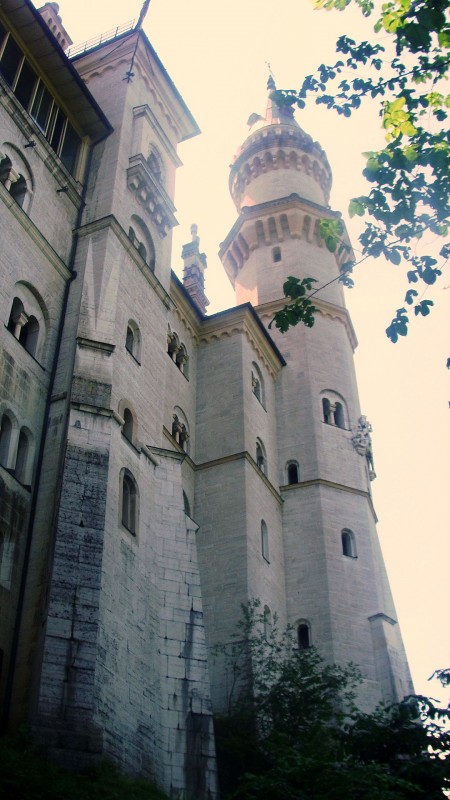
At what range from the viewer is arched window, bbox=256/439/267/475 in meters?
30.3

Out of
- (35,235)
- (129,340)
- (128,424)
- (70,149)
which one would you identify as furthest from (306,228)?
(128,424)

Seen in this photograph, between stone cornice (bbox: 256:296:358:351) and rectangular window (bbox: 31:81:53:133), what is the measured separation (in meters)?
14.4

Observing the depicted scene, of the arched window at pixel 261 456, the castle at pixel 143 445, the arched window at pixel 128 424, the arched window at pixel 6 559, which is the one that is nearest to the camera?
the castle at pixel 143 445

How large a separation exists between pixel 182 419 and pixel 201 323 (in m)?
5.02

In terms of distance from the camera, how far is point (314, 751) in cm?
1553

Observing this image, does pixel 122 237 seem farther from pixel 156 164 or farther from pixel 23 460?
pixel 23 460

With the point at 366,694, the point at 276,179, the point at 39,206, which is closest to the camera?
the point at 39,206

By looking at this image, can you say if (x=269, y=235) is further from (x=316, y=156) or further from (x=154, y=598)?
(x=154, y=598)

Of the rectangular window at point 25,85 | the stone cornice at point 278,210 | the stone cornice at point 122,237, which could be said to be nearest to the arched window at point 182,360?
the stone cornice at point 122,237

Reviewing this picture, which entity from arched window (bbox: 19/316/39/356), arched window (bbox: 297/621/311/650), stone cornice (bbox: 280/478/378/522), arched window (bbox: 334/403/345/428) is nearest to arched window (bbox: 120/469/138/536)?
arched window (bbox: 19/316/39/356)

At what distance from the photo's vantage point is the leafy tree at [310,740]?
Result: 1297cm

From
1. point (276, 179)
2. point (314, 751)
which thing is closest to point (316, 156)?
point (276, 179)

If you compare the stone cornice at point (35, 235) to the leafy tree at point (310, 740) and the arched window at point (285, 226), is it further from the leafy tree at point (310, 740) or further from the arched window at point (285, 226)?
the arched window at point (285, 226)

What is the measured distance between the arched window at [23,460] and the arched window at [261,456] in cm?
1208
